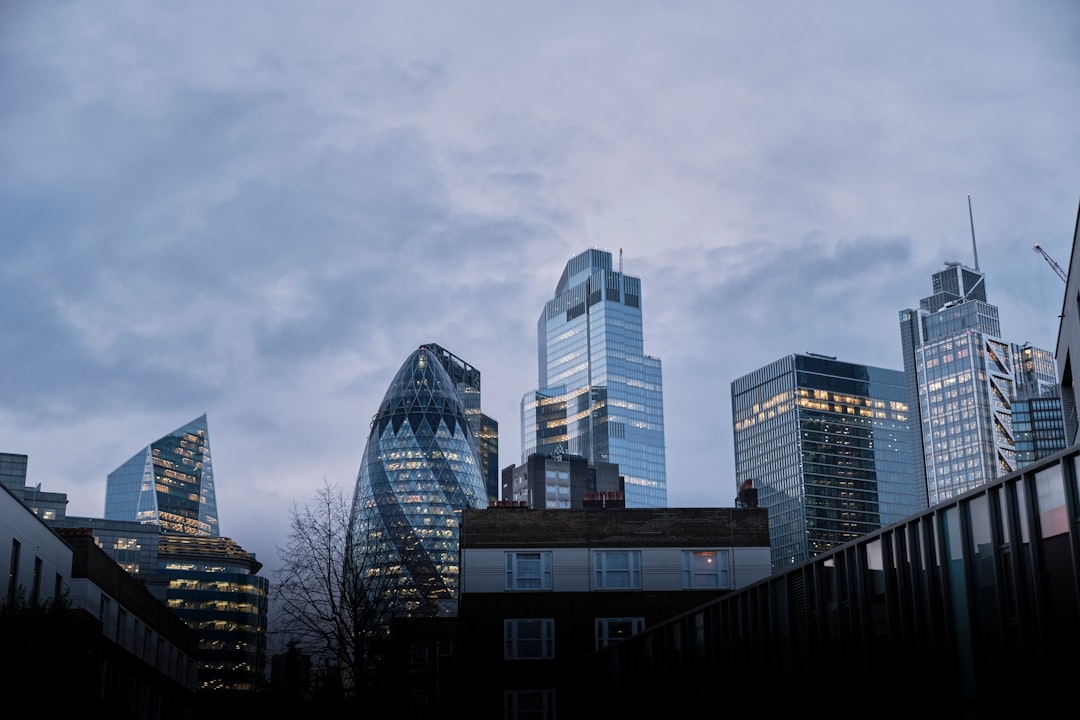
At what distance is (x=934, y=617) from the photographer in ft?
78.3

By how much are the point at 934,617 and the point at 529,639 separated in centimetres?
3445

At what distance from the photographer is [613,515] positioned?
58.3 m

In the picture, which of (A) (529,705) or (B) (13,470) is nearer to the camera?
(A) (529,705)

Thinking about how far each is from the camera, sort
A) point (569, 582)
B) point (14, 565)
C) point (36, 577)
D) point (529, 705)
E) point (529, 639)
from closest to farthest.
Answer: point (14, 565) < point (36, 577) < point (529, 705) < point (529, 639) < point (569, 582)

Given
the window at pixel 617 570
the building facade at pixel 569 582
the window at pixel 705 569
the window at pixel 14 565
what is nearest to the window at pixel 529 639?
the building facade at pixel 569 582

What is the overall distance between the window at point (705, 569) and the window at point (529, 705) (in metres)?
8.32

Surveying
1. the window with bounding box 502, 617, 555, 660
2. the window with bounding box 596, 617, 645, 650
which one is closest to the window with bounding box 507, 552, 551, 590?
the window with bounding box 502, 617, 555, 660

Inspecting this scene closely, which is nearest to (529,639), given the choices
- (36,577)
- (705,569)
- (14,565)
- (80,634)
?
(705,569)

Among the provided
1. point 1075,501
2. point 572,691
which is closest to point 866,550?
point 1075,501

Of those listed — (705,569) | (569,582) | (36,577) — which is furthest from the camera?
(705,569)

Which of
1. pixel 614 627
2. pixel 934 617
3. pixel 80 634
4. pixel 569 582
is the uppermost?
pixel 569 582

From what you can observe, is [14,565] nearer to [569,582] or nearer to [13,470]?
[569,582]

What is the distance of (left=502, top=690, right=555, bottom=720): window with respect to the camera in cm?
5538

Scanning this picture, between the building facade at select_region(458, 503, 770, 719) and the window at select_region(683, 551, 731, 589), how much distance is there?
1.9 inches
